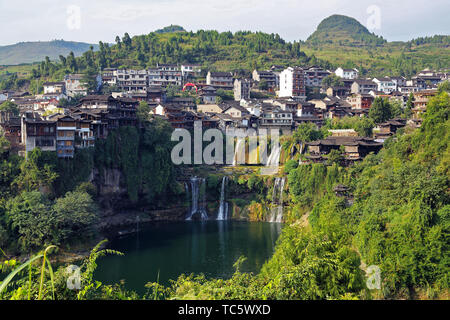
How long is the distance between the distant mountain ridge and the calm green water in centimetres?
11206

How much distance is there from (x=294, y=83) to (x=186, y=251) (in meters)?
39.4

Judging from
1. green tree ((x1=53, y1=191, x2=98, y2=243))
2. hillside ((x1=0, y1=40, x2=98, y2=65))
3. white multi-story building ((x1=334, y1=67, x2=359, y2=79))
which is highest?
hillside ((x1=0, y1=40, x2=98, y2=65))

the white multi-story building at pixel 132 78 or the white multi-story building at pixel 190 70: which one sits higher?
the white multi-story building at pixel 190 70

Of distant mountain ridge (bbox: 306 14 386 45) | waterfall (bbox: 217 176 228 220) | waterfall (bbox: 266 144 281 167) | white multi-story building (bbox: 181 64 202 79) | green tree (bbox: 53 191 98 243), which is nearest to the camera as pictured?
green tree (bbox: 53 191 98 243)

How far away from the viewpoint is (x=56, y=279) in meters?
8.77

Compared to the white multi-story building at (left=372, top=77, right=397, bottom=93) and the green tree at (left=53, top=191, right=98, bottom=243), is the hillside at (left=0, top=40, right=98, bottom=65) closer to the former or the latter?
the white multi-story building at (left=372, top=77, right=397, bottom=93)

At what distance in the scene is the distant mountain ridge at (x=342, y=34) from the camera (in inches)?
5556

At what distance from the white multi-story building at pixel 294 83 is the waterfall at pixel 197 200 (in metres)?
25.2

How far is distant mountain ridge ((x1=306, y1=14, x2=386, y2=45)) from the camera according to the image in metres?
141

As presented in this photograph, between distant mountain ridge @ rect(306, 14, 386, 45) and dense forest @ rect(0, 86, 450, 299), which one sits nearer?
dense forest @ rect(0, 86, 450, 299)

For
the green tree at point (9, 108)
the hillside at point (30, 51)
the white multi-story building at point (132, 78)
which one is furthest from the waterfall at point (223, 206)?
the hillside at point (30, 51)

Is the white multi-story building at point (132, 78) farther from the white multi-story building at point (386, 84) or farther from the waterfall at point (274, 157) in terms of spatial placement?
the white multi-story building at point (386, 84)

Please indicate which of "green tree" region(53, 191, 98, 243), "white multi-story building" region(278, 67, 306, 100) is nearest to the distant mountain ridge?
"white multi-story building" region(278, 67, 306, 100)
